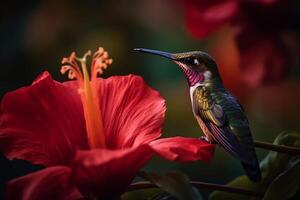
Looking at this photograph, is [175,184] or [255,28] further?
[255,28]

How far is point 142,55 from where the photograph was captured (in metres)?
0.80

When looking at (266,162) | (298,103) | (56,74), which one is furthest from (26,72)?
(266,162)

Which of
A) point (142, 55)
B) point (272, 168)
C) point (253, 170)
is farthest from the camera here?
point (142, 55)

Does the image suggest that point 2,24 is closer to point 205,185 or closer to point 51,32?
point 51,32

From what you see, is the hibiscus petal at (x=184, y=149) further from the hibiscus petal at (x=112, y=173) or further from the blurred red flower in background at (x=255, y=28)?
the blurred red flower in background at (x=255, y=28)

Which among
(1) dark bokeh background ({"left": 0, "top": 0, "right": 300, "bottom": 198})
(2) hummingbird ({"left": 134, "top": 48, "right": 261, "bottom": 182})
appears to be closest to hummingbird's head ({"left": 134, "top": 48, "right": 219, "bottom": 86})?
(2) hummingbird ({"left": 134, "top": 48, "right": 261, "bottom": 182})

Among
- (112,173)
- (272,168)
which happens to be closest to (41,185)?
(112,173)

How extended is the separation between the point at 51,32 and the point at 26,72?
5 centimetres

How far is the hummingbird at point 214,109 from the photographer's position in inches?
11.4

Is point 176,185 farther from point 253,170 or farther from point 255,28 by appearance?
point 255,28

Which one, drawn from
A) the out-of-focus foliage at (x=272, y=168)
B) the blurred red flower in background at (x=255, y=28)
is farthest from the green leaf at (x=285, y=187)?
the blurred red flower in background at (x=255, y=28)

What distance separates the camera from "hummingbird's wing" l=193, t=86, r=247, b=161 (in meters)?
0.29

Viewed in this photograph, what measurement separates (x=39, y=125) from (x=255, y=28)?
0.68 ft

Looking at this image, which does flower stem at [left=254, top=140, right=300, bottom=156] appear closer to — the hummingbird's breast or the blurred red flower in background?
the hummingbird's breast
